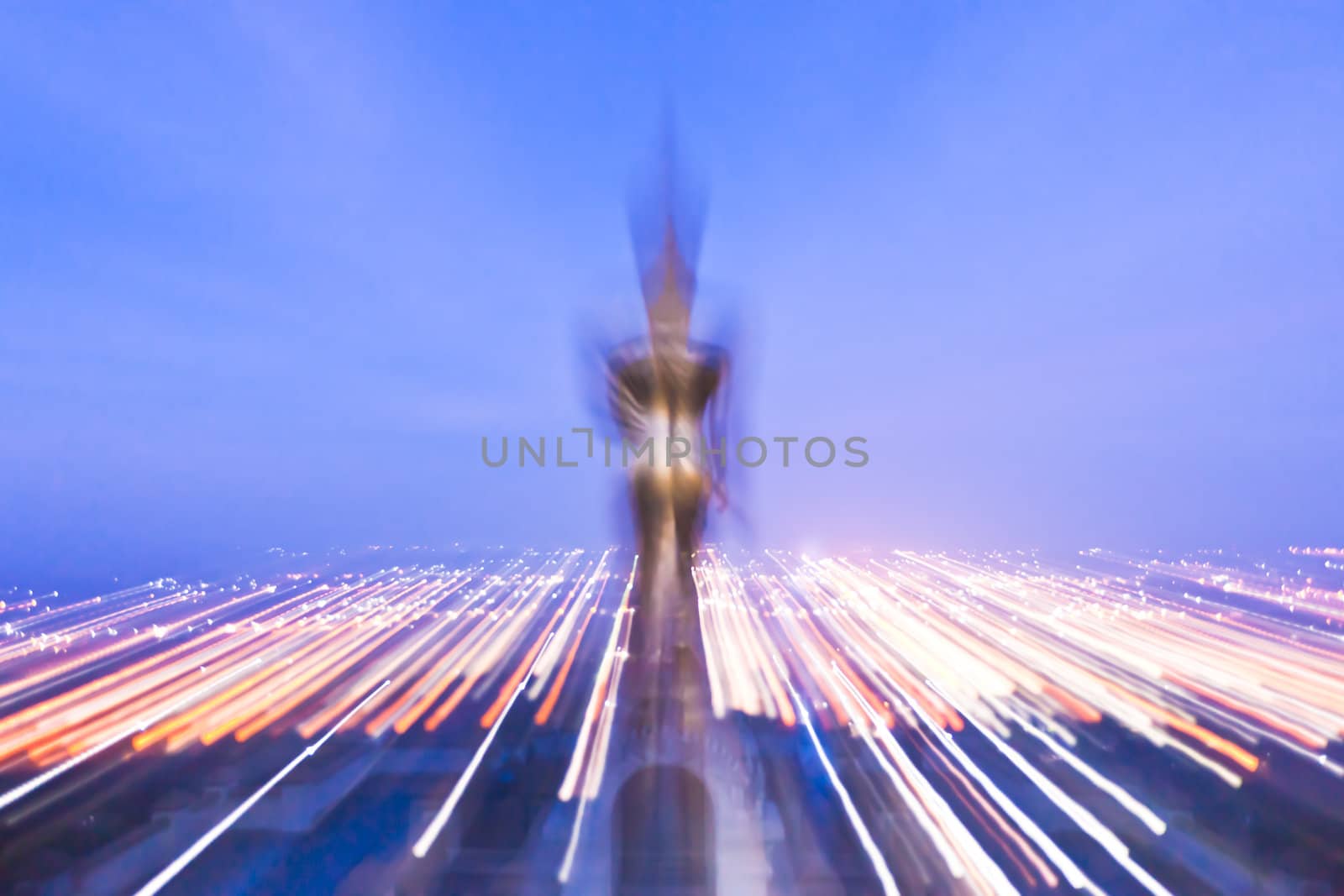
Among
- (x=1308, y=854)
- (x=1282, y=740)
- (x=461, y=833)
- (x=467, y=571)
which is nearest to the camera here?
(x=1308, y=854)

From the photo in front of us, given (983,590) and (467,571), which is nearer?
(983,590)

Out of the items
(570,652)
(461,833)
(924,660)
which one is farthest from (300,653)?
(924,660)

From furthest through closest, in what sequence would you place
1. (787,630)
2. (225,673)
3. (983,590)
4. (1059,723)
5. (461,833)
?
(983,590) → (787,630) → (225,673) → (1059,723) → (461,833)

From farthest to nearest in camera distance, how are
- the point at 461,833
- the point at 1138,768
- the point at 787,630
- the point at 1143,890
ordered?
the point at 787,630 < the point at 1138,768 < the point at 461,833 < the point at 1143,890

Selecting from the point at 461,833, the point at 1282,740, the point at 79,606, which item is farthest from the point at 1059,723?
the point at 79,606

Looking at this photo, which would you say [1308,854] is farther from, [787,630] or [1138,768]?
[787,630]

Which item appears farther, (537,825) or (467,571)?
(467,571)

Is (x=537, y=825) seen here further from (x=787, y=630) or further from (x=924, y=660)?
(x=787, y=630)

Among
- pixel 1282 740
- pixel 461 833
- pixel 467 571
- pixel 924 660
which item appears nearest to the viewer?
pixel 461 833
